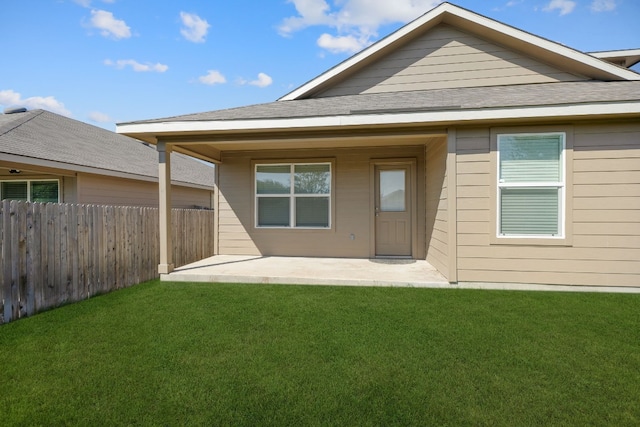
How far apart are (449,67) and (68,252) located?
26.2 ft

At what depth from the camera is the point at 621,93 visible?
4.79 meters

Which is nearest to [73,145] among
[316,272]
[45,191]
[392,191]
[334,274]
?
[45,191]

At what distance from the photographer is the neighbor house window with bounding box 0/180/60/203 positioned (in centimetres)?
841

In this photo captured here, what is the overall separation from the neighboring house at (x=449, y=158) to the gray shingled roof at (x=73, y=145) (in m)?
3.89

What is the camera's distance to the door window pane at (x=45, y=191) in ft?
27.6

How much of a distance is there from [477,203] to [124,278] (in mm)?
6025

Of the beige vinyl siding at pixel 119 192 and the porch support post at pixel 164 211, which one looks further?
the beige vinyl siding at pixel 119 192

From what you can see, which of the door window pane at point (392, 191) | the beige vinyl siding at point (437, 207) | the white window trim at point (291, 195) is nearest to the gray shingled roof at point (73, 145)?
the white window trim at point (291, 195)

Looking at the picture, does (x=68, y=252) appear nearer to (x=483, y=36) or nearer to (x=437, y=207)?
(x=437, y=207)

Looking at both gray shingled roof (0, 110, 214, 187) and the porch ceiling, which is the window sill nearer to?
the porch ceiling

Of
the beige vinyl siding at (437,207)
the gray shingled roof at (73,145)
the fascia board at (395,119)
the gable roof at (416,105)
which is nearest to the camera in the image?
the fascia board at (395,119)

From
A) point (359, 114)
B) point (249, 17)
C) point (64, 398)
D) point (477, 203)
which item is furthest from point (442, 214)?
point (249, 17)

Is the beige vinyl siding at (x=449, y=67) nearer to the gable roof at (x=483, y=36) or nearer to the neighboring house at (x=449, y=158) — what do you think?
the neighboring house at (x=449, y=158)

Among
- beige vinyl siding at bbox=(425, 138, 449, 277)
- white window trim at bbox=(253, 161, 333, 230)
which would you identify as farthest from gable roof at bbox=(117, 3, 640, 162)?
beige vinyl siding at bbox=(425, 138, 449, 277)
